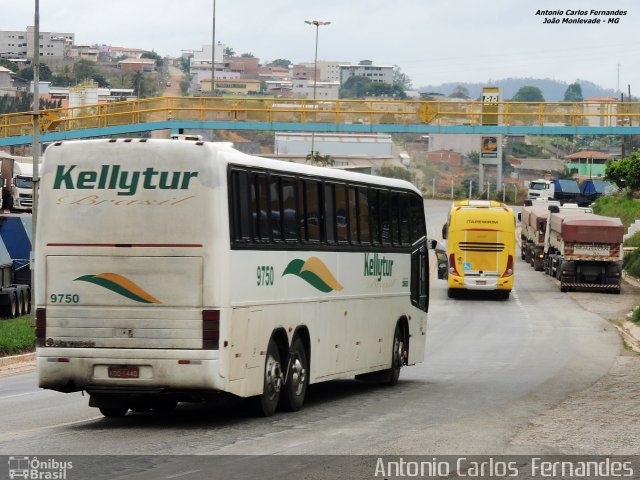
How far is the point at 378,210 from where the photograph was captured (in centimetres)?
Result: 2195

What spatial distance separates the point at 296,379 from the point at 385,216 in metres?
4.96

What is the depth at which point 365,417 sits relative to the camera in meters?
17.7

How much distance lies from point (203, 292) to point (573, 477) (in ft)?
16.4

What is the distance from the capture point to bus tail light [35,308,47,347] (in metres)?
15.8

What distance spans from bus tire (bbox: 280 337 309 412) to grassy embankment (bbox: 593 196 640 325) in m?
47.5

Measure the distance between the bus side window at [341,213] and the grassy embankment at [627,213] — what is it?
45697mm

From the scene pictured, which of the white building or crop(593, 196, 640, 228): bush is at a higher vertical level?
the white building

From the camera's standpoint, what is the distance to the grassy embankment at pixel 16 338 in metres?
30.6

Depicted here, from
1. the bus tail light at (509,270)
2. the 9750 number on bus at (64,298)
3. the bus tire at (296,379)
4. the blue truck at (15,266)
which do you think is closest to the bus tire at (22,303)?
the blue truck at (15,266)

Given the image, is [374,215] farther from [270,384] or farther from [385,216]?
[270,384]

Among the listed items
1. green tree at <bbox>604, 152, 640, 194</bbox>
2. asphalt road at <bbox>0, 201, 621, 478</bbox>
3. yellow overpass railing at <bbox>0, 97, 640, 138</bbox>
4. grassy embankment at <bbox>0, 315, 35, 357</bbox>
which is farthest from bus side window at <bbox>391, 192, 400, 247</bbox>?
green tree at <bbox>604, 152, 640, 194</bbox>

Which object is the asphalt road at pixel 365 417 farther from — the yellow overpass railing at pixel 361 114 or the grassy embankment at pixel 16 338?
the yellow overpass railing at pixel 361 114

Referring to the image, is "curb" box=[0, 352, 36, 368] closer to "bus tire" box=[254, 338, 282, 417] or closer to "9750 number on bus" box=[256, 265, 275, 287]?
"bus tire" box=[254, 338, 282, 417]

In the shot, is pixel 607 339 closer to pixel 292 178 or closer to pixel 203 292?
pixel 292 178
